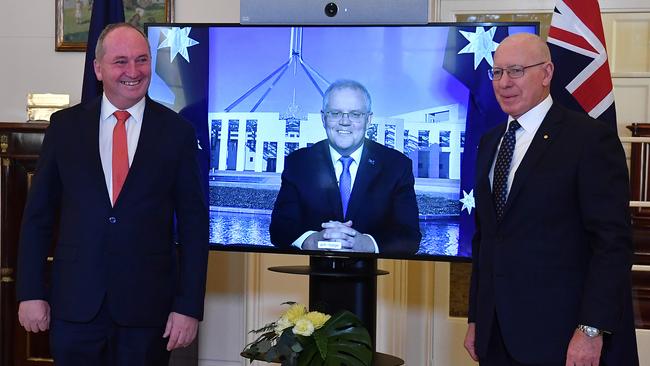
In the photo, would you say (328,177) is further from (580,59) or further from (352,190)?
(580,59)

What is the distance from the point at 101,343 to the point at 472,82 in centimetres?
158

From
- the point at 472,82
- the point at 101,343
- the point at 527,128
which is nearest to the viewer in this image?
the point at 527,128

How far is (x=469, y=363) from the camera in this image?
16.4ft

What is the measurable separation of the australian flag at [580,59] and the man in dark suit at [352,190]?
0.70 meters

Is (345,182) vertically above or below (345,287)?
above

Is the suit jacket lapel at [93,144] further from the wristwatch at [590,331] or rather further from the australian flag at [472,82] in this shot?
the wristwatch at [590,331]

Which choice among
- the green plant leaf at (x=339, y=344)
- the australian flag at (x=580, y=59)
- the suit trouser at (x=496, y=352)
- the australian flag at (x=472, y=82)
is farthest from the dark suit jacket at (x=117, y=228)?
the australian flag at (x=580, y=59)

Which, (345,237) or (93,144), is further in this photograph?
(345,237)

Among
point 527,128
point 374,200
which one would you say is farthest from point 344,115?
point 527,128

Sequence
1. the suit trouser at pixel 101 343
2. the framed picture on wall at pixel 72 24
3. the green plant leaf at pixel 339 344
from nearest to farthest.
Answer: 1. the suit trouser at pixel 101 343
2. the green plant leaf at pixel 339 344
3. the framed picture on wall at pixel 72 24

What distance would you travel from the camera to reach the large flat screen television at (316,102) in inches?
135

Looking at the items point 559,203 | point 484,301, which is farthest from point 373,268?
point 559,203

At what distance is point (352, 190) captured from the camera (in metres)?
3.46

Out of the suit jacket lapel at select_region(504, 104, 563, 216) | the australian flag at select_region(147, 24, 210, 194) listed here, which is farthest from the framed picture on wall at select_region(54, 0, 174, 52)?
the suit jacket lapel at select_region(504, 104, 563, 216)
